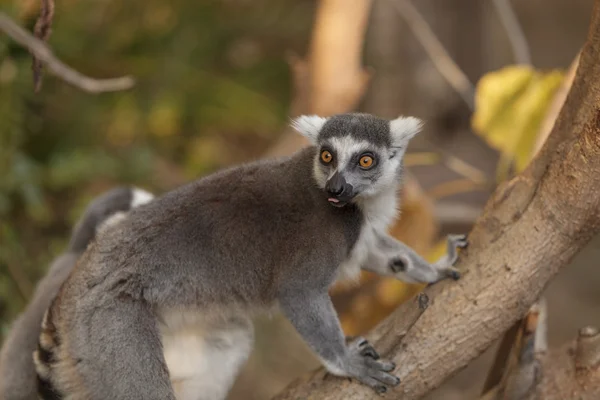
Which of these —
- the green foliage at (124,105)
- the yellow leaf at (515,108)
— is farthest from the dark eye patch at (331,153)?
the green foliage at (124,105)

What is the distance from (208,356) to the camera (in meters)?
3.14

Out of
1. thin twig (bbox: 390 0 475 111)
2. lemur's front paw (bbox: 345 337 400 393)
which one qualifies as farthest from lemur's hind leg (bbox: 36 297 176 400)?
thin twig (bbox: 390 0 475 111)

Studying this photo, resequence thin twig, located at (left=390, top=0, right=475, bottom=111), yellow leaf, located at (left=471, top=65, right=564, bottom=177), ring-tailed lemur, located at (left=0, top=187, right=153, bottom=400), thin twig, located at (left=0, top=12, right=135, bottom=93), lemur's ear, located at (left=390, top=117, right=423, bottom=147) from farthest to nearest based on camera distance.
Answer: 1. thin twig, located at (left=390, top=0, right=475, bottom=111)
2. yellow leaf, located at (left=471, top=65, right=564, bottom=177)
3. ring-tailed lemur, located at (left=0, top=187, right=153, bottom=400)
4. thin twig, located at (left=0, top=12, right=135, bottom=93)
5. lemur's ear, located at (left=390, top=117, right=423, bottom=147)

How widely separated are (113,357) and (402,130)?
140 cm

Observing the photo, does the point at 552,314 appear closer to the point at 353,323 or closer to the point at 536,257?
the point at 353,323

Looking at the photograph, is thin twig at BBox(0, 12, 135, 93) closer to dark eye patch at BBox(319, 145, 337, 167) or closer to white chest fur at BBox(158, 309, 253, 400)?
dark eye patch at BBox(319, 145, 337, 167)

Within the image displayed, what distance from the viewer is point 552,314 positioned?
6.82 meters

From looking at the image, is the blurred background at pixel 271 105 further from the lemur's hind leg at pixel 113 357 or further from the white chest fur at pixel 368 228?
the lemur's hind leg at pixel 113 357

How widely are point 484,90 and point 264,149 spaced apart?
461cm

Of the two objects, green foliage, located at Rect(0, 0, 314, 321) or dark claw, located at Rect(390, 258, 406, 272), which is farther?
green foliage, located at Rect(0, 0, 314, 321)

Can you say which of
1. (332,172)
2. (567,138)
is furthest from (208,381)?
(567,138)

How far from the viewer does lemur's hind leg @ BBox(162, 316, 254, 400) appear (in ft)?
10.1

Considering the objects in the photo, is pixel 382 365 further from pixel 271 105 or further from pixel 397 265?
pixel 271 105

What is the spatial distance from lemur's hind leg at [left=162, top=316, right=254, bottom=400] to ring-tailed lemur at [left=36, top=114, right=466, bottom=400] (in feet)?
0.17
